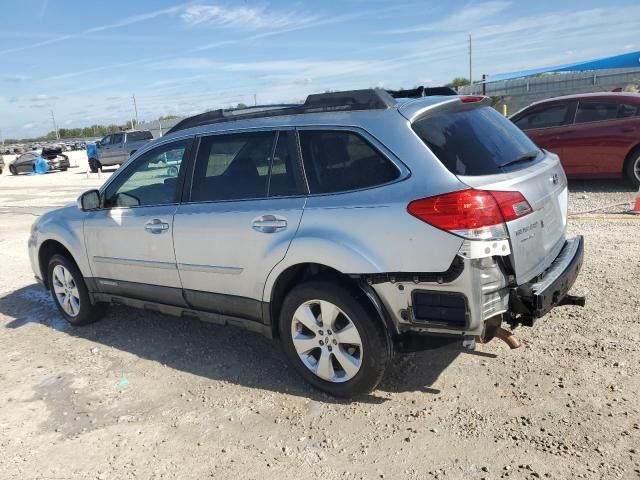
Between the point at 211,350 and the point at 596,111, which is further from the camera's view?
the point at 596,111

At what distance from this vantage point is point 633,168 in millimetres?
9250

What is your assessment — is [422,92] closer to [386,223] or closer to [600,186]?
[386,223]

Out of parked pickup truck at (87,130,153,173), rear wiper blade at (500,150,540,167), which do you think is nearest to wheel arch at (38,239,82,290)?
rear wiper blade at (500,150,540,167)

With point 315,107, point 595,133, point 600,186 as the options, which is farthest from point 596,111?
point 315,107

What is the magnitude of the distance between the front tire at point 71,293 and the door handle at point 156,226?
1.25m

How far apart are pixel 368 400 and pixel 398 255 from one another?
108 cm

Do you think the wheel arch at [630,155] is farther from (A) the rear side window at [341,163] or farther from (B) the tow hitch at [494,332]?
(A) the rear side window at [341,163]

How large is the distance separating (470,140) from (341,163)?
0.82 meters

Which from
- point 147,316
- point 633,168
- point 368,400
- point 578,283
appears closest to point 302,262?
point 368,400

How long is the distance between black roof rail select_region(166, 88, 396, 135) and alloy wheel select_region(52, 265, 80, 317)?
6.48 ft

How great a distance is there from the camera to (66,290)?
5469 mm

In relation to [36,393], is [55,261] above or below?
above

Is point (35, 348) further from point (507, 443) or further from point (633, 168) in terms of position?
point (633, 168)

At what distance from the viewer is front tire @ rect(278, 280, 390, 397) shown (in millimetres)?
3398
